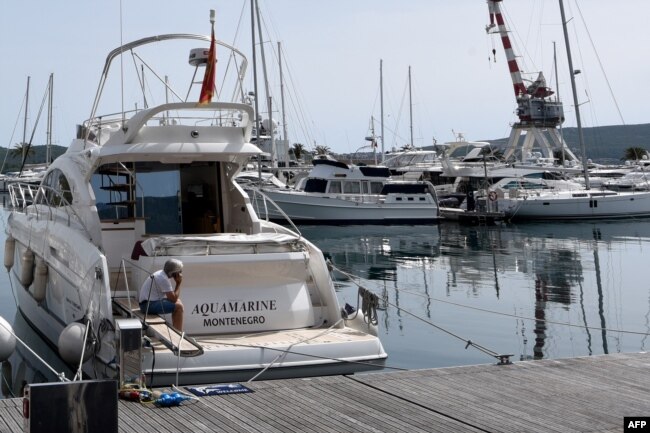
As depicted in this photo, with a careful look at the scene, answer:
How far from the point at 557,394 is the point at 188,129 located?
6682 millimetres

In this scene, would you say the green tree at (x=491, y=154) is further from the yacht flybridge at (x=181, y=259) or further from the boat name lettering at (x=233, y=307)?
the boat name lettering at (x=233, y=307)

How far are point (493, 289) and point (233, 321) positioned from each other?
1352 cm

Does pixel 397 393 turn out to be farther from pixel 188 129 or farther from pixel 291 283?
pixel 188 129

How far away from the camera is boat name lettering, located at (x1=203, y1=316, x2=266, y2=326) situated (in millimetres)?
11891

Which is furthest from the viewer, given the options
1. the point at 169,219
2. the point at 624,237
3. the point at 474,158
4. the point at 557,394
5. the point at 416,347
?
the point at 474,158

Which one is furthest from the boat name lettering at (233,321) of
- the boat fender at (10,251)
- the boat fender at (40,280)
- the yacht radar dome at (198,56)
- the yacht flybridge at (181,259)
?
the boat fender at (10,251)

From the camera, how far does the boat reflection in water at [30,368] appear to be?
45.9 ft

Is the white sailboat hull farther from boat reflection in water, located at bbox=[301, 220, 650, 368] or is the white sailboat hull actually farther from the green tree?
the green tree

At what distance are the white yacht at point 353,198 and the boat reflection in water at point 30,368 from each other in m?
30.4

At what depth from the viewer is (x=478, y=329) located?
59.9ft

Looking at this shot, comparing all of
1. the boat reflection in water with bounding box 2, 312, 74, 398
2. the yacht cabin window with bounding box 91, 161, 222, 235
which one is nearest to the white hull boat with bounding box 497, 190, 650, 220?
the yacht cabin window with bounding box 91, 161, 222, 235

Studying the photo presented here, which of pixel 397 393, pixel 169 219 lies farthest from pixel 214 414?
pixel 169 219

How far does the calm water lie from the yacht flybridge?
1.11 m

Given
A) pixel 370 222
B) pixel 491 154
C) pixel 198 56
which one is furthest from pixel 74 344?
pixel 491 154
